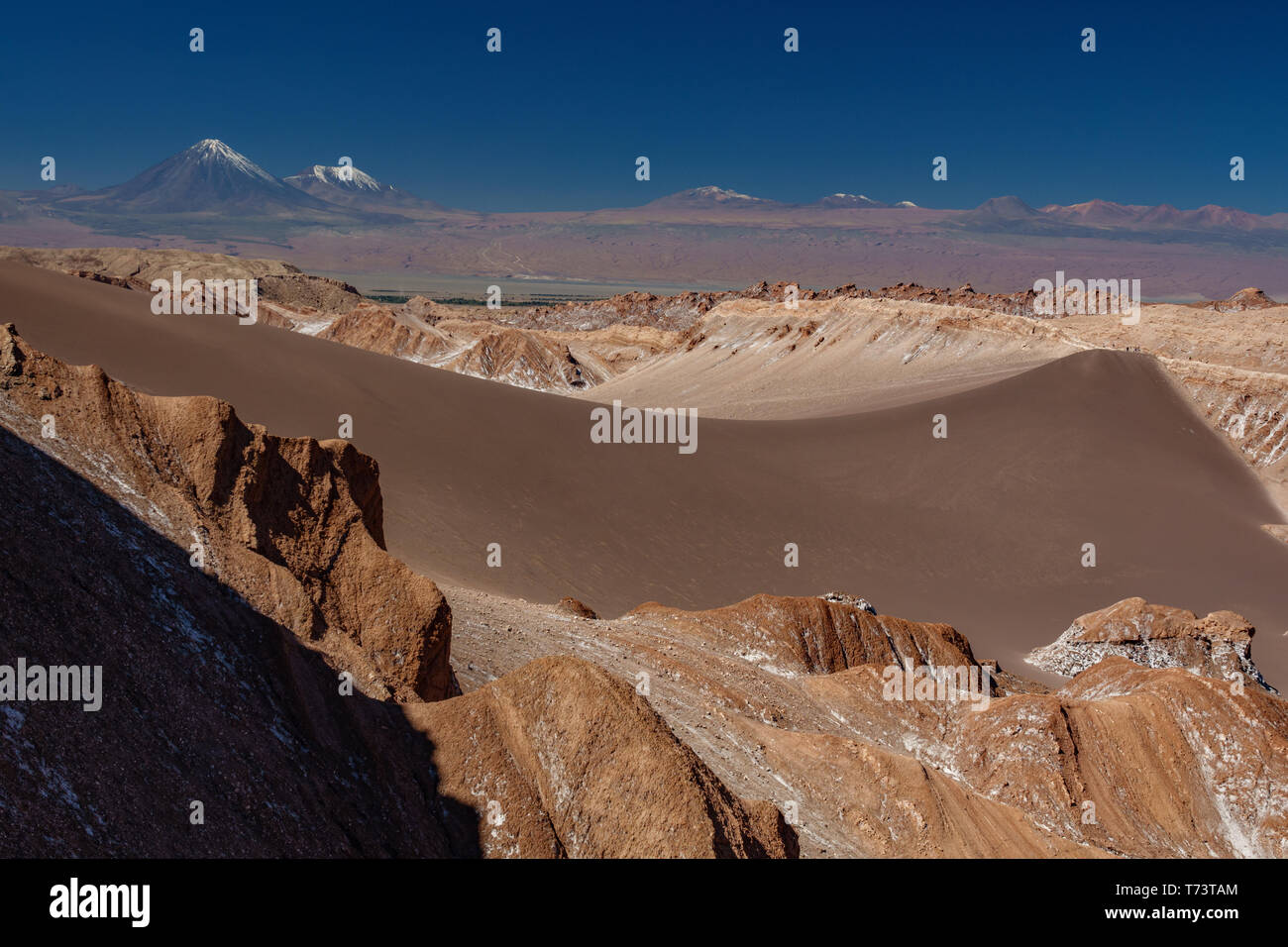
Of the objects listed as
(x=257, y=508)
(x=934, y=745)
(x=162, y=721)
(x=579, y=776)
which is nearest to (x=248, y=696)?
(x=162, y=721)

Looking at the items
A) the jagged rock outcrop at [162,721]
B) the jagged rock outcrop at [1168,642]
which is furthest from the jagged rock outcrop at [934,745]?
the jagged rock outcrop at [1168,642]

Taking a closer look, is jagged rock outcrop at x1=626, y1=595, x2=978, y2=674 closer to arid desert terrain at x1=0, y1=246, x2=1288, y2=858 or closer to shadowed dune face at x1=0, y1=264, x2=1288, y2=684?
arid desert terrain at x1=0, y1=246, x2=1288, y2=858

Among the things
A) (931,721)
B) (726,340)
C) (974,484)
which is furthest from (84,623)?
(726,340)

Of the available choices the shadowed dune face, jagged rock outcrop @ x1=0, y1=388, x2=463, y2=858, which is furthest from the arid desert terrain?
the shadowed dune face

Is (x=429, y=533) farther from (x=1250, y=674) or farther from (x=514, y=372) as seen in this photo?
(x=514, y=372)

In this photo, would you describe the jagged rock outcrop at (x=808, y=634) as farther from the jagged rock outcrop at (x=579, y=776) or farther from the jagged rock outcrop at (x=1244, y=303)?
the jagged rock outcrop at (x=1244, y=303)
